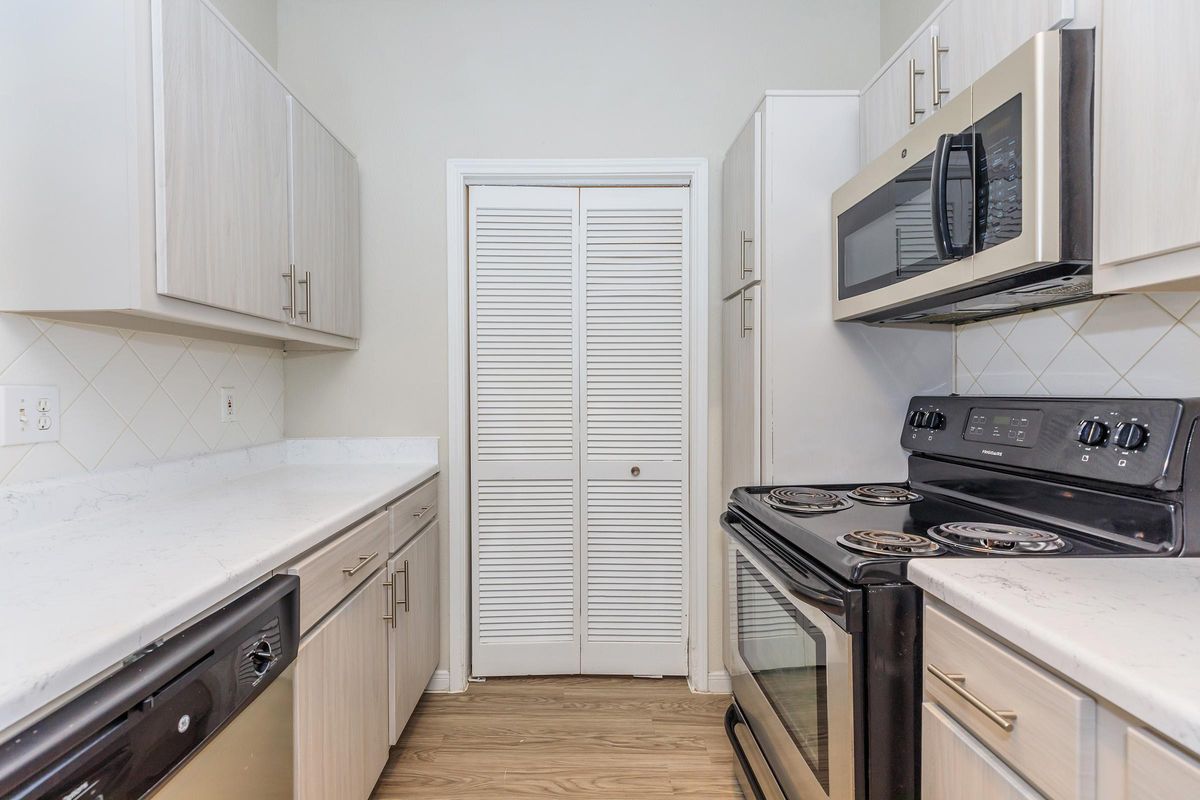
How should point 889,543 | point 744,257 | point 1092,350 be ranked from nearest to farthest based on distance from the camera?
point 889,543, point 1092,350, point 744,257

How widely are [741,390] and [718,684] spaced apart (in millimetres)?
1175

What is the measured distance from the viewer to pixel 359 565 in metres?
1.49

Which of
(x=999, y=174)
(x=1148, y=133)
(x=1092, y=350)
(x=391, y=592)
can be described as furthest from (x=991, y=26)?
(x=391, y=592)

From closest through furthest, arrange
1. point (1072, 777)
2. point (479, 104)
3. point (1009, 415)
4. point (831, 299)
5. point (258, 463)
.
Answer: point (1072, 777) < point (1009, 415) < point (831, 299) < point (258, 463) < point (479, 104)

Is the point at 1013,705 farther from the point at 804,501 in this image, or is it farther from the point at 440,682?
the point at 440,682

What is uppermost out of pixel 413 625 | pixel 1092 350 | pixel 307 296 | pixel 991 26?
pixel 991 26

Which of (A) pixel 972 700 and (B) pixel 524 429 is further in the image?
(B) pixel 524 429

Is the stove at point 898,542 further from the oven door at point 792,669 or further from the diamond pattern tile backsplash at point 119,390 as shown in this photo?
the diamond pattern tile backsplash at point 119,390

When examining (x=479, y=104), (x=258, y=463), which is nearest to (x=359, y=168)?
(x=479, y=104)

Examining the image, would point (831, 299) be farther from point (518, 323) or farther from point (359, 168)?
point (359, 168)

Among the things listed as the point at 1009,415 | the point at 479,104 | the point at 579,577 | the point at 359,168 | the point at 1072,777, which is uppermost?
the point at 479,104

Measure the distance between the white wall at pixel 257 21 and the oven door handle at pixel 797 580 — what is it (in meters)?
2.28

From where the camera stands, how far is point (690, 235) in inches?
A: 92.6

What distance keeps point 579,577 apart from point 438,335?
3.65ft
